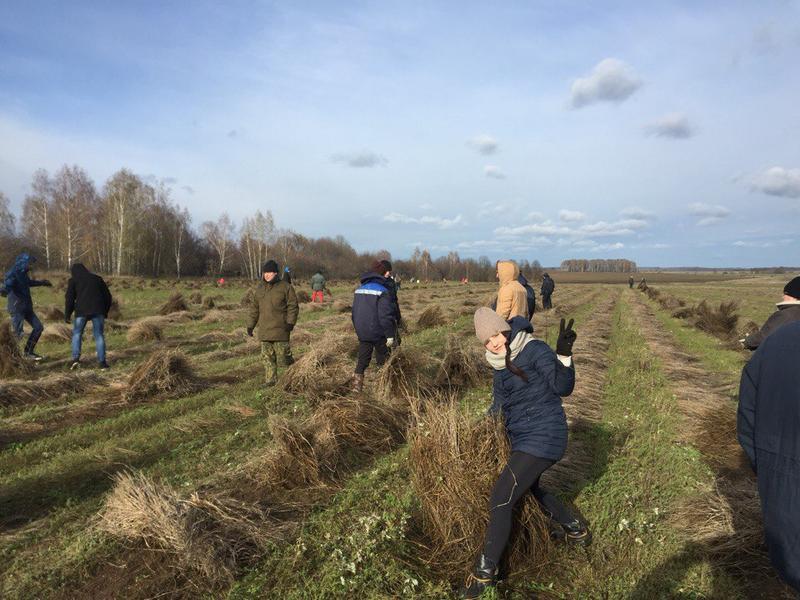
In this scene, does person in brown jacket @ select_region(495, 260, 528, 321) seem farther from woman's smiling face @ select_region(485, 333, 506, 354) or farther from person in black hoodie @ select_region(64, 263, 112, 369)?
person in black hoodie @ select_region(64, 263, 112, 369)

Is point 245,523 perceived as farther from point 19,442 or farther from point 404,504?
point 19,442

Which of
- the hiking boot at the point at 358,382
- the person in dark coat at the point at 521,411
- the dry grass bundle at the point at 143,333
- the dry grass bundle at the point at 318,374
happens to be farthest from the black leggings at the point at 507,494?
the dry grass bundle at the point at 143,333

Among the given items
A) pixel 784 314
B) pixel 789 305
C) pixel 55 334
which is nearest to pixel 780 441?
pixel 789 305

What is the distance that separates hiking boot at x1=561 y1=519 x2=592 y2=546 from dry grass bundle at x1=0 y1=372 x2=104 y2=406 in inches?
304

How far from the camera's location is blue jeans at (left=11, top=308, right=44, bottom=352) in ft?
32.5

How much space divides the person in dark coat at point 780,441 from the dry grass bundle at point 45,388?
29.0 ft

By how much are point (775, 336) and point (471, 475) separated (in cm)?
210

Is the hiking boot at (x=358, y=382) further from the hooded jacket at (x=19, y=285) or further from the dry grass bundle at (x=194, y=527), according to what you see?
the hooded jacket at (x=19, y=285)

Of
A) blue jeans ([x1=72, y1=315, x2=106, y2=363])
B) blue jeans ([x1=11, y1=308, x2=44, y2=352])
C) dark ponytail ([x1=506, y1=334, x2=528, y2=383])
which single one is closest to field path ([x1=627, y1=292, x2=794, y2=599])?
dark ponytail ([x1=506, y1=334, x2=528, y2=383])

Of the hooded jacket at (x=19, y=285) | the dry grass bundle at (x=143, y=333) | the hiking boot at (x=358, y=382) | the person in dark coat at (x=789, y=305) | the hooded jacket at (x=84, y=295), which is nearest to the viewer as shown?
the person in dark coat at (x=789, y=305)

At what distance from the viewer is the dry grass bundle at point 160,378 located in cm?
742

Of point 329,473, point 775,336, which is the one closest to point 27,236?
point 329,473

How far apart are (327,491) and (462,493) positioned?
160 cm

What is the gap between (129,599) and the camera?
9.95 ft
